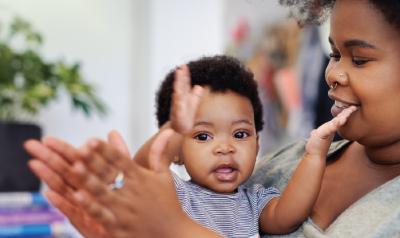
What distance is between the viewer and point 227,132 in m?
1.05

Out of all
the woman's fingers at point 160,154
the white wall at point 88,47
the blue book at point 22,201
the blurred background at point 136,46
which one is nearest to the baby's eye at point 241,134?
the woman's fingers at point 160,154

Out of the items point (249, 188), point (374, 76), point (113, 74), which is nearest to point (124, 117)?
point (113, 74)

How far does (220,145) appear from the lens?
1.04m

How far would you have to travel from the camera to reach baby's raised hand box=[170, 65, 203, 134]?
71cm

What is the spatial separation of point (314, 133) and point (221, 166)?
0.17 m

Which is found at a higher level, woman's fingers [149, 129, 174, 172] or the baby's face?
woman's fingers [149, 129, 174, 172]

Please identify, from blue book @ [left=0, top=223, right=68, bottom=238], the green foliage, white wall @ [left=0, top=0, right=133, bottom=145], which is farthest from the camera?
white wall @ [left=0, top=0, right=133, bottom=145]

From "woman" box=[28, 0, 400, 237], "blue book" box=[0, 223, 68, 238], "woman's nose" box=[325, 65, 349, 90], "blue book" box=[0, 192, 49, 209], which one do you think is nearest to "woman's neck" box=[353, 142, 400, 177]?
"woman" box=[28, 0, 400, 237]

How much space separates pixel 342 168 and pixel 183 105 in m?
0.38

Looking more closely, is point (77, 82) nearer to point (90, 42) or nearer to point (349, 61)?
point (90, 42)

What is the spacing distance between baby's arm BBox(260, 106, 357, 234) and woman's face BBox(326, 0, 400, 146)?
0.05 m

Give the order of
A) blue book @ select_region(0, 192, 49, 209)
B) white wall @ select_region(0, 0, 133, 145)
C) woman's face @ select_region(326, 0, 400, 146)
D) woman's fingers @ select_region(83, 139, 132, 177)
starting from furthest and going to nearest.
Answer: white wall @ select_region(0, 0, 133, 145), blue book @ select_region(0, 192, 49, 209), woman's face @ select_region(326, 0, 400, 146), woman's fingers @ select_region(83, 139, 132, 177)

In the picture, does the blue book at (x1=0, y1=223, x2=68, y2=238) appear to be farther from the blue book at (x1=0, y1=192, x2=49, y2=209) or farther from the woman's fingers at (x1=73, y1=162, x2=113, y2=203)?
the woman's fingers at (x1=73, y1=162, x2=113, y2=203)

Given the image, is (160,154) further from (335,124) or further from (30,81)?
(30,81)
